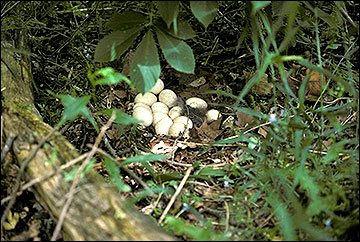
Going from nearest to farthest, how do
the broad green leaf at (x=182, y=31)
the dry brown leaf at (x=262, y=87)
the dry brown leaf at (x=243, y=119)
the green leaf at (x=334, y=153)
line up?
the green leaf at (x=334, y=153)
the broad green leaf at (x=182, y=31)
the dry brown leaf at (x=243, y=119)
the dry brown leaf at (x=262, y=87)

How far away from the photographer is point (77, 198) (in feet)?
4.57

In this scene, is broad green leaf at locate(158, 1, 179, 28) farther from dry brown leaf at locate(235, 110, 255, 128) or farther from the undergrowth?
dry brown leaf at locate(235, 110, 255, 128)

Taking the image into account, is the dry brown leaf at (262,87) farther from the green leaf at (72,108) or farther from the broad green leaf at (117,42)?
the green leaf at (72,108)

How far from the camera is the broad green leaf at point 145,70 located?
69.7 inches

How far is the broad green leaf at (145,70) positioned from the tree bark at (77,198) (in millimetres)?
393

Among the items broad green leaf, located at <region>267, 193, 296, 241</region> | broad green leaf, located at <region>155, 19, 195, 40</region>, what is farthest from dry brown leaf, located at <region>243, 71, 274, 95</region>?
broad green leaf, located at <region>267, 193, 296, 241</region>

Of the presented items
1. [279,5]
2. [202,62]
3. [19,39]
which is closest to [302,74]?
[202,62]

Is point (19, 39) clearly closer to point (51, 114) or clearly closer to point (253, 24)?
point (51, 114)

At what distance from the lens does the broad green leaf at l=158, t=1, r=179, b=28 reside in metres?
1.68

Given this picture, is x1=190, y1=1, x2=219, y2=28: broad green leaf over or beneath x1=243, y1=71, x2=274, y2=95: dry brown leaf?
over

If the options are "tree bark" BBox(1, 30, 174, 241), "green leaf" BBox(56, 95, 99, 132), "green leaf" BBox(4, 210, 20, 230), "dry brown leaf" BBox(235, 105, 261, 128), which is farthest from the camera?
"dry brown leaf" BBox(235, 105, 261, 128)

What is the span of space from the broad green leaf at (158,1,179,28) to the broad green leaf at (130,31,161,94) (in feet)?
0.58

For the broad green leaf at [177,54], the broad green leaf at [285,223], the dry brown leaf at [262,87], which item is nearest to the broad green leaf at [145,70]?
the broad green leaf at [177,54]

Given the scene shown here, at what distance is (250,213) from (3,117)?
40.9 inches
